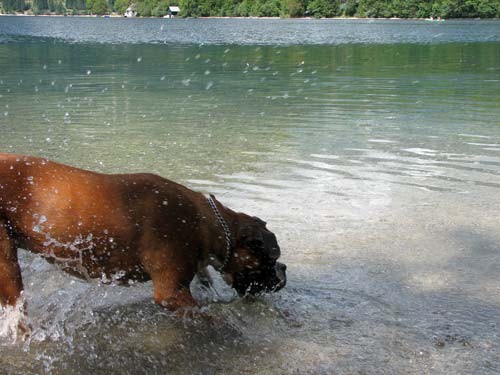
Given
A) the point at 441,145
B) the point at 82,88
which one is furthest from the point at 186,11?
the point at 441,145

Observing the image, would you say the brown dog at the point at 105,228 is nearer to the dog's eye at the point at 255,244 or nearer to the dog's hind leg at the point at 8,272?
the dog's hind leg at the point at 8,272

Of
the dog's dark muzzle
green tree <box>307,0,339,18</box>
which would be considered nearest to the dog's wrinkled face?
the dog's dark muzzle

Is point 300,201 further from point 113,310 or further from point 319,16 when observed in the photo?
point 319,16

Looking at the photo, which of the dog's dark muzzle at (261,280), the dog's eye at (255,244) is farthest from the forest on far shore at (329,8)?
the dog's eye at (255,244)

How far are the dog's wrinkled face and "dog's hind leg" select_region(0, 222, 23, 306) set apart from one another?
1433 millimetres

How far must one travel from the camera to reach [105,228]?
4.22 meters

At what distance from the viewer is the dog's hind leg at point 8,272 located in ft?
13.5

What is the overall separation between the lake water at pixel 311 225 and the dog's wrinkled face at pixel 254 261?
0.37 m

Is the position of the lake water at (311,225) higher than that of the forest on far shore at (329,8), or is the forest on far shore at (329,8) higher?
the forest on far shore at (329,8)

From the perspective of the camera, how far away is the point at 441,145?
1134 centimetres

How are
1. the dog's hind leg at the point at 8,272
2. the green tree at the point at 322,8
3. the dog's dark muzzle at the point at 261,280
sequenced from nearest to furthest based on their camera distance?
the dog's hind leg at the point at 8,272, the dog's dark muzzle at the point at 261,280, the green tree at the point at 322,8

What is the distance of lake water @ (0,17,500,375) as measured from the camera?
4527 millimetres

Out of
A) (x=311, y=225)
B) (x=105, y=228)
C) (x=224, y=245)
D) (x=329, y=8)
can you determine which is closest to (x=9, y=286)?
(x=105, y=228)

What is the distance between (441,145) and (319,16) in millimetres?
135018
